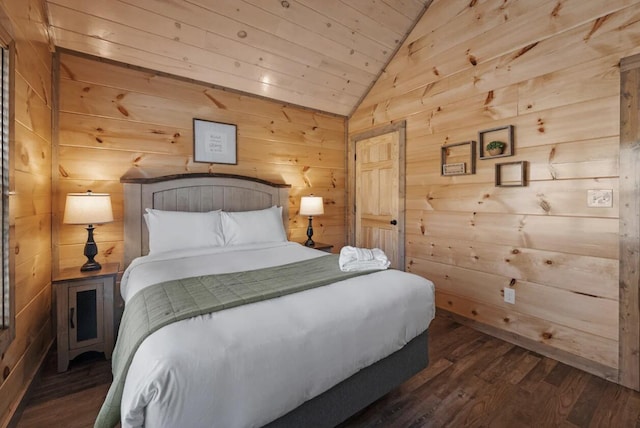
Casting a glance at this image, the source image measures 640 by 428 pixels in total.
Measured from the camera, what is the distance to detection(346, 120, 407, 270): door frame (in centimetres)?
320

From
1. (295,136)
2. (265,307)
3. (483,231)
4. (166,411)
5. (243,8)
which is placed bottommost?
(166,411)

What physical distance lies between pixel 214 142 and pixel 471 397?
10.0 ft

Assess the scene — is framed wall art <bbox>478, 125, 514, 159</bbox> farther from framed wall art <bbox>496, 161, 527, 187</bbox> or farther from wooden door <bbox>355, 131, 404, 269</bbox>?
wooden door <bbox>355, 131, 404, 269</bbox>

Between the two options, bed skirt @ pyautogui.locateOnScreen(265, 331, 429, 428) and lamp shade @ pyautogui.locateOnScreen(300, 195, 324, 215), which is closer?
bed skirt @ pyautogui.locateOnScreen(265, 331, 429, 428)

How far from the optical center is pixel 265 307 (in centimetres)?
122

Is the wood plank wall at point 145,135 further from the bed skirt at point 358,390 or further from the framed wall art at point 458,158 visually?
the bed skirt at point 358,390

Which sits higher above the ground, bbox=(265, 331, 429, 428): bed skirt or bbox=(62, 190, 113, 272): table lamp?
bbox=(62, 190, 113, 272): table lamp

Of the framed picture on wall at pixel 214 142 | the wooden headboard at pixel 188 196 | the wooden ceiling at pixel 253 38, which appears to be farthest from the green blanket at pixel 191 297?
the wooden ceiling at pixel 253 38

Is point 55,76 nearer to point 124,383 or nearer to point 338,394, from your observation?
point 124,383

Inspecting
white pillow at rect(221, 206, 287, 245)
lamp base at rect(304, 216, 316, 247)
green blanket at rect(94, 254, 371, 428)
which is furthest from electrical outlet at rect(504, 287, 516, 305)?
white pillow at rect(221, 206, 287, 245)

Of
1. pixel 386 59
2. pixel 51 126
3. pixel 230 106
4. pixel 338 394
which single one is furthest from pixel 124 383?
pixel 386 59

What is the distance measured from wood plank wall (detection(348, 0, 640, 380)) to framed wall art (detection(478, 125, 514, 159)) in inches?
2.4

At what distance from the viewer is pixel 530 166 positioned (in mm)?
2207

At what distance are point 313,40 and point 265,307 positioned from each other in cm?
269
